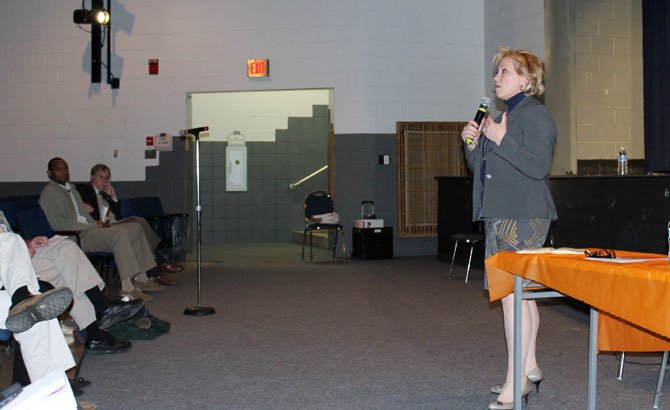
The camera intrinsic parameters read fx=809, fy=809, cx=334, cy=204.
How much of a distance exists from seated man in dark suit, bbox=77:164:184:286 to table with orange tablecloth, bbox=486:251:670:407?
458 centimetres

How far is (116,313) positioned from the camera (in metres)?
4.44

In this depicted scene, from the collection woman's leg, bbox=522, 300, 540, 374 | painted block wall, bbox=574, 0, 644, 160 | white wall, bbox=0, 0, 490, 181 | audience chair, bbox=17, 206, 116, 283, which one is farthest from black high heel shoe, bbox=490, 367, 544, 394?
white wall, bbox=0, 0, 490, 181

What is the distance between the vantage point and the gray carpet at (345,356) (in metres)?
3.49

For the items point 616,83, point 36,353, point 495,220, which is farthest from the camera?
point 616,83

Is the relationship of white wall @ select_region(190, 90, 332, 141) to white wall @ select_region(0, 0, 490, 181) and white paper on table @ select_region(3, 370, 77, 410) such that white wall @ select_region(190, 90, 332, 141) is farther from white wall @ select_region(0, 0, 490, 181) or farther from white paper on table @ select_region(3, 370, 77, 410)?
white paper on table @ select_region(3, 370, 77, 410)

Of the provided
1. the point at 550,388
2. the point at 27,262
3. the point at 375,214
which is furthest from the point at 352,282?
the point at 27,262

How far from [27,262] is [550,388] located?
2289 millimetres

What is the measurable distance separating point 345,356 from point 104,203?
3.61 meters

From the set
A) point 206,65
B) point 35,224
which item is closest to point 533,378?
point 35,224

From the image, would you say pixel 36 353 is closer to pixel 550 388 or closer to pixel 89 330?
pixel 89 330

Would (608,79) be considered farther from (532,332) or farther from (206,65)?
(532,332)

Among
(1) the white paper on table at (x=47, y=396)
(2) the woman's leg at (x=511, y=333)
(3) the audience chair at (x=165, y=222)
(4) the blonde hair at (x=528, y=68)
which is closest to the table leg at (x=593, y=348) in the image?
(2) the woman's leg at (x=511, y=333)

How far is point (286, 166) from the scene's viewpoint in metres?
11.8

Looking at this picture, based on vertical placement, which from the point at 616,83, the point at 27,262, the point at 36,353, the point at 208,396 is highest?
the point at 616,83
